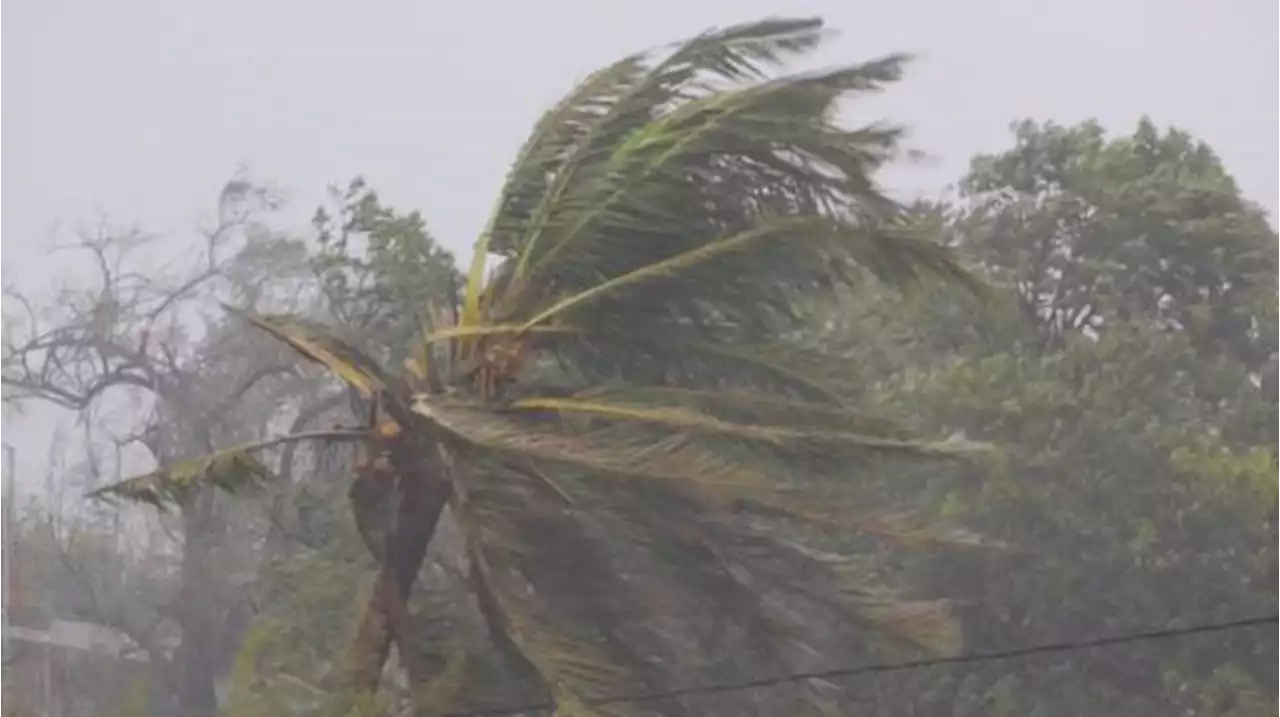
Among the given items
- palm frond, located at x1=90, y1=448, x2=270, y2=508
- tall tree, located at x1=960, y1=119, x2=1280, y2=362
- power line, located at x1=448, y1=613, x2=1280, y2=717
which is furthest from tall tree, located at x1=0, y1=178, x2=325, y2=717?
tall tree, located at x1=960, y1=119, x2=1280, y2=362

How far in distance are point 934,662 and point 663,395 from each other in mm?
903

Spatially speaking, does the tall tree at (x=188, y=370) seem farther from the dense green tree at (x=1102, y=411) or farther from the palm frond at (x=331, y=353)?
the dense green tree at (x=1102, y=411)

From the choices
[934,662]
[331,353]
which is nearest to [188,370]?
[331,353]

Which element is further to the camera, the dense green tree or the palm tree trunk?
the palm tree trunk

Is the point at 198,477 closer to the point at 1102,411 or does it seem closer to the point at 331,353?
the point at 331,353

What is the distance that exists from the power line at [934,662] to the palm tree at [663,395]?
2.0 inches

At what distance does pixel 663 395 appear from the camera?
4.52 meters

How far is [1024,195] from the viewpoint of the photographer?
5277 millimetres

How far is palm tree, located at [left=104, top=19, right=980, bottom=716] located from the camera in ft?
14.3

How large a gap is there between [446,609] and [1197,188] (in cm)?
231

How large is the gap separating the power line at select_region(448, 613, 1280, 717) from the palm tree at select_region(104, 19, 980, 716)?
5 centimetres

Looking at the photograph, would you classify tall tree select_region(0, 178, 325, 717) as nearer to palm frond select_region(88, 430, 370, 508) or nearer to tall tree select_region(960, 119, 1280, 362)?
palm frond select_region(88, 430, 370, 508)

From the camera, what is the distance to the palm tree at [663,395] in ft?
14.3

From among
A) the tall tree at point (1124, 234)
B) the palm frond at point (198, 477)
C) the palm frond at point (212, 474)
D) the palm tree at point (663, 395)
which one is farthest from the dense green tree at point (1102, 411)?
the palm frond at point (198, 477)
